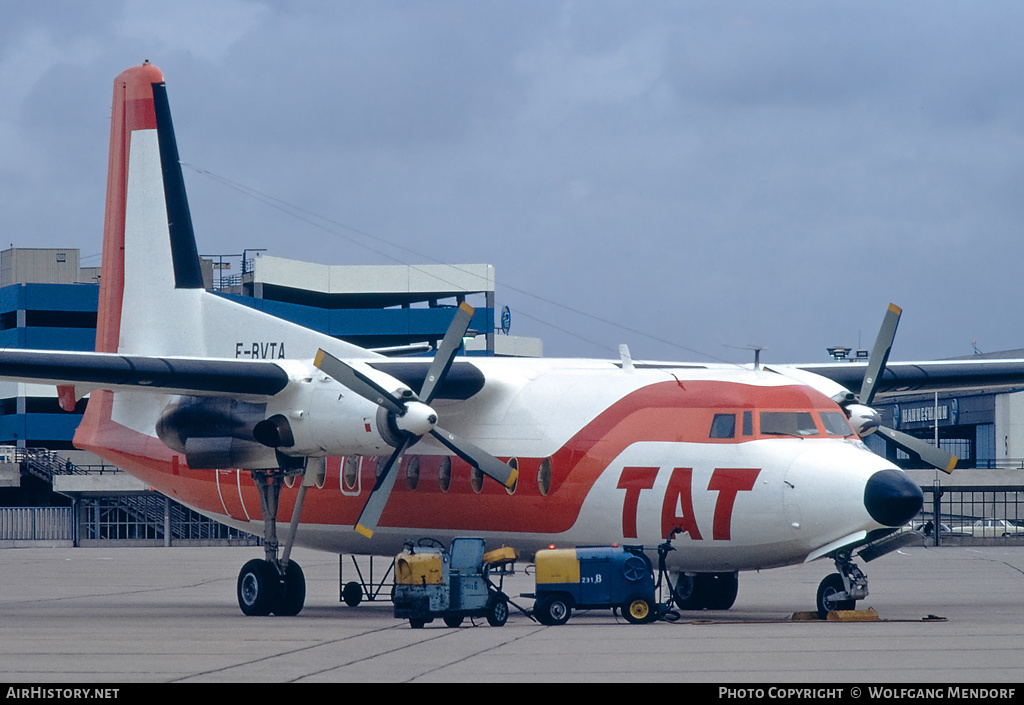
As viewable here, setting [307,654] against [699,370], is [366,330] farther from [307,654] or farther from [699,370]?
[307,654]

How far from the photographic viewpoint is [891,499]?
54.9ft

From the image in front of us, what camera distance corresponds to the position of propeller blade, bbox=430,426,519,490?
19.6m

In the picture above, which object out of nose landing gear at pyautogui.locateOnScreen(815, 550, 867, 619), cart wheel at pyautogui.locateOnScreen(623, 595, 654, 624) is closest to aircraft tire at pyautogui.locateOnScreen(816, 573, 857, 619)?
nose landing gear at pyautogui.locateOnScreen(815, 550, 867, 619)

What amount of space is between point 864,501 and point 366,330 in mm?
64993

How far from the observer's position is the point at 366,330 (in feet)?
264

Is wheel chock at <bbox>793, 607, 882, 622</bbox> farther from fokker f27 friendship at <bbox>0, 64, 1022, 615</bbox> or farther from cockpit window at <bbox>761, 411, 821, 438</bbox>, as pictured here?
cockpit window at <bbox>761, 411, 821, 438</bbox>

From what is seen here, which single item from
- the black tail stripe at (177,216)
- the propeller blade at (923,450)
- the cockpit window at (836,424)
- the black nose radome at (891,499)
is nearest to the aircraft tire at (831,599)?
the black nose radome at (891,499)

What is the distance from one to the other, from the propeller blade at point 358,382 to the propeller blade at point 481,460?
3.11 ft

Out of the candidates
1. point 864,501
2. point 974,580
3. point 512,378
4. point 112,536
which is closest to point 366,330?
point 112,536

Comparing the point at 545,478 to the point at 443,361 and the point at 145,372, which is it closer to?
the point at 443,361

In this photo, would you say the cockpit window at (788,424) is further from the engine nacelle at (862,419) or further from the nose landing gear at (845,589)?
the nose landing gear at (845,589)

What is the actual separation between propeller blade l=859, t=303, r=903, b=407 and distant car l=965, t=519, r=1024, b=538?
123 ft

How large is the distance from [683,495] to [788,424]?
1.77m

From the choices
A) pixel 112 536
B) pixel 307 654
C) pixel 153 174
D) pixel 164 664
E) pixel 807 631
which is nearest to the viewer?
pixel 164 664
